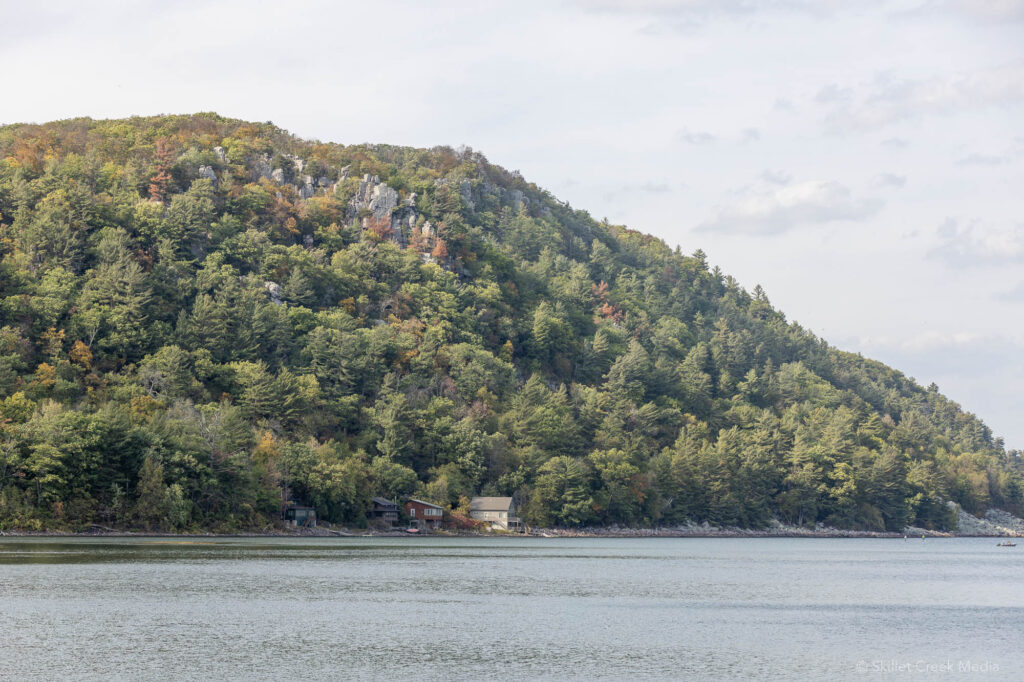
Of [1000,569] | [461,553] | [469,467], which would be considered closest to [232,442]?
[461,553]

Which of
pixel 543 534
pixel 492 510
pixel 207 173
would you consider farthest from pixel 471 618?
pixel 207 173

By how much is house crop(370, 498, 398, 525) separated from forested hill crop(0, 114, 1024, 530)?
189 cm

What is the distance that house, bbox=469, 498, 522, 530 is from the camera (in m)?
135

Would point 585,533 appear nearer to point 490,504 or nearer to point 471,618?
point 490,504

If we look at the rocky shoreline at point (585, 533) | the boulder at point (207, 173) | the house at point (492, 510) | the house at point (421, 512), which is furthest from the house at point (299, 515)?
the boulder at point (207, 173)

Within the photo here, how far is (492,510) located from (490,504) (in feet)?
2.91

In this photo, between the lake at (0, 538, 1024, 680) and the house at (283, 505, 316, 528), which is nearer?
the lake at (0, 538, 1024, 680)

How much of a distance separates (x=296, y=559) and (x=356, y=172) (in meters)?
126

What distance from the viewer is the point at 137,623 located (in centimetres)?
4506

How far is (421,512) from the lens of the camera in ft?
423

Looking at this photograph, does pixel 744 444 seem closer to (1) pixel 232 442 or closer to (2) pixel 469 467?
(2) pixel 469 467

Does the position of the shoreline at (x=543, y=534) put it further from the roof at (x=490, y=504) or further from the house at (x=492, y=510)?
the roof at (x=490, y=504)

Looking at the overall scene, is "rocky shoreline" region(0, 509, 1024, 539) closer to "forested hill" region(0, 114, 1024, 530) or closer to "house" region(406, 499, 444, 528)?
"forested hill" region(0, 114, 1024, 530)

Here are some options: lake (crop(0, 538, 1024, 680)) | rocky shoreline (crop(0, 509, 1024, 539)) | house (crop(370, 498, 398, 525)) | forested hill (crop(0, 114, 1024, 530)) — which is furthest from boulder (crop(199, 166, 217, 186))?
lake (crop(0, 538, 1024, 680))
